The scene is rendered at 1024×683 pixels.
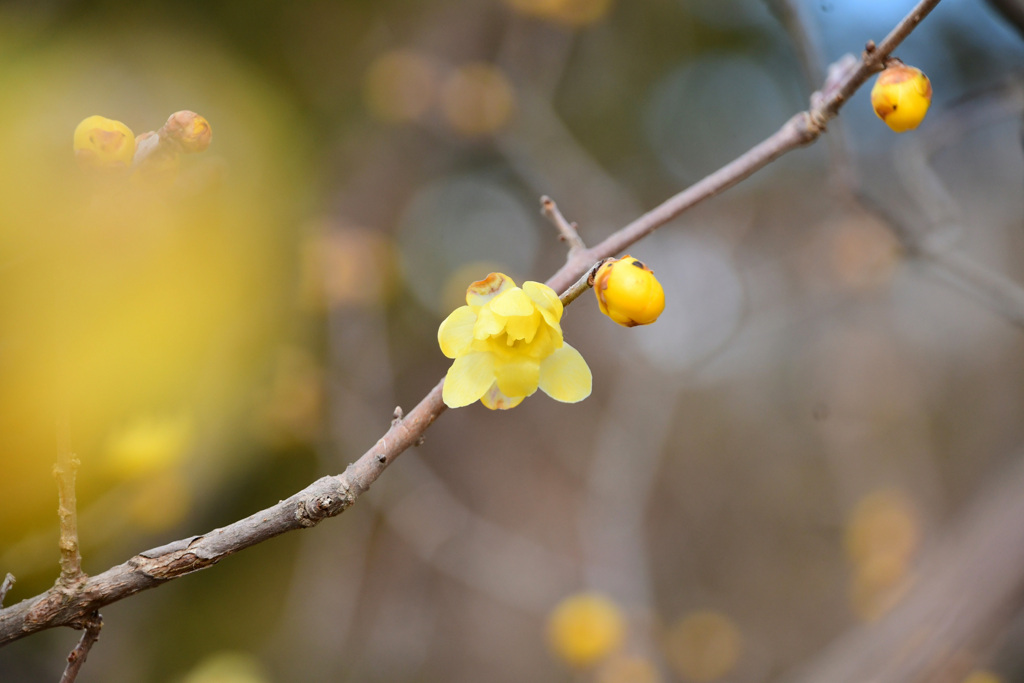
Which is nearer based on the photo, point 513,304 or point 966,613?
point 966,613

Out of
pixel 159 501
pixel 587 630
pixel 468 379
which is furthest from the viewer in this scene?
pixel 587 630

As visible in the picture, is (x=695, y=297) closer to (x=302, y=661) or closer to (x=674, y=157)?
(x=674, y=157)

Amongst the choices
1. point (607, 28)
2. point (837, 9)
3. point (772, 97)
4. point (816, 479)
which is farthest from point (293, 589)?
point (772, 97)

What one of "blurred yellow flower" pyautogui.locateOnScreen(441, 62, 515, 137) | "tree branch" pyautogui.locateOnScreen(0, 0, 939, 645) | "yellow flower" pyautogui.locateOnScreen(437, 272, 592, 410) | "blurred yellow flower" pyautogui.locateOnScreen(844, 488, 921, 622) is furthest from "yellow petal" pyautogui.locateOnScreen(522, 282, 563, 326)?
"blurred yellow flower" pyautogui.locateOnScreen(844, 488, 921, 622)

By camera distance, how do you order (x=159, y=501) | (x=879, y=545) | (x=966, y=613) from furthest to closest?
(x=879, y=545)
(x=159, y=501)
(x=966, y=613)

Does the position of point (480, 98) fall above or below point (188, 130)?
above

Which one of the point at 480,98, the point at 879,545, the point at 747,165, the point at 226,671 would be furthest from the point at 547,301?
the point at 879,545

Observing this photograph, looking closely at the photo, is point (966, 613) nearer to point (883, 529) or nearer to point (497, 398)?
point (497, 398)
